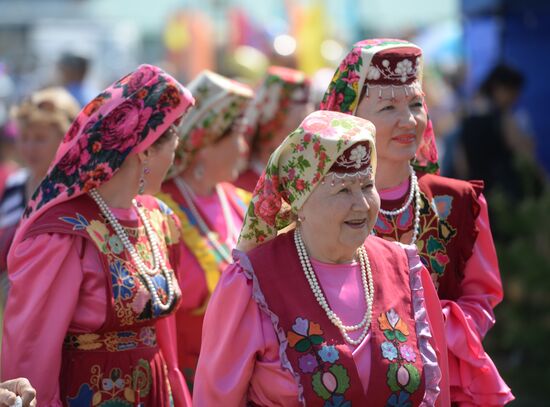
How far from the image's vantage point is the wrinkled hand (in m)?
3.42

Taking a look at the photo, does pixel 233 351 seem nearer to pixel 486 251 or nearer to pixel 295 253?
pixel 295 253

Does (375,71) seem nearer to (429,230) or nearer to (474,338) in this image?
(429,230)

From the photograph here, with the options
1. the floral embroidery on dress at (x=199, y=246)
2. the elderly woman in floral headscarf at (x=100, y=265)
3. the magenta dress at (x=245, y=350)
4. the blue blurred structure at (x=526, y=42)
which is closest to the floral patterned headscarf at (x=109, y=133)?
the elderly woman in floral headscarf at (x=100, y=265)

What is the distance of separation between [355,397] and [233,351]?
1.30 feet

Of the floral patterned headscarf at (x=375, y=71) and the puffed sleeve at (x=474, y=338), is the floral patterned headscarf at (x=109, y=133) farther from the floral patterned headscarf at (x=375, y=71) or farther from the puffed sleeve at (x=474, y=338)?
the puffed sleeve at (x=474, y=338)

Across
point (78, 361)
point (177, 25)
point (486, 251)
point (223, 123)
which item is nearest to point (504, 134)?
point (223, 123)

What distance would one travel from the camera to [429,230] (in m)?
4.20

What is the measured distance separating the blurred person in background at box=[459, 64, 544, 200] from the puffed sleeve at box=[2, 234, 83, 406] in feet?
18.9

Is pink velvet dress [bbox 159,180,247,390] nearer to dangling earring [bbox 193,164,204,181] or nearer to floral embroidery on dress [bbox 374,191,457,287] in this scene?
dangling earring [bbox 193,164,204,181]

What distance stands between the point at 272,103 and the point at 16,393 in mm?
3249

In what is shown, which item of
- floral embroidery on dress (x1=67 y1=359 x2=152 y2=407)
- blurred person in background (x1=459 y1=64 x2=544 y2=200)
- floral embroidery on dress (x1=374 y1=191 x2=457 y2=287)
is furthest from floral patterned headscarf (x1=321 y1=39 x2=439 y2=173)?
blurred person in background (x1=459 y1=64 x2=544 y2=200)

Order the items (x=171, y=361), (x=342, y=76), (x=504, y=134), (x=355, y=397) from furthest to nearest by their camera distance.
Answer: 1. (x=504, y=134)
2. (x=171, y=361)
3. (x=342, y=76)
4. (x=355, y=397)

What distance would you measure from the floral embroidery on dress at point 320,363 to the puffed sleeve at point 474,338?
0.65m

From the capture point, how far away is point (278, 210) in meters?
3.73
